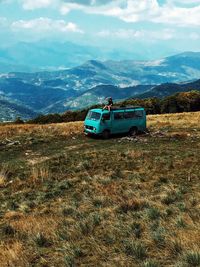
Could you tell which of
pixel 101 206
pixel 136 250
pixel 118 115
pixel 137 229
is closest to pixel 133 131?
pixel 118 115

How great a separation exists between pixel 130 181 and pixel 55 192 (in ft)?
12.0

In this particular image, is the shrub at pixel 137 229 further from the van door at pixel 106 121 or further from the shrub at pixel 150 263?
the van door at pixel 106 121

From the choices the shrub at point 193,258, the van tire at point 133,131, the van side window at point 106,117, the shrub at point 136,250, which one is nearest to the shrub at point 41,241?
the shrub at point 136,250

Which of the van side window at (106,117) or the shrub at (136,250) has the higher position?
the van side window at (106,117)

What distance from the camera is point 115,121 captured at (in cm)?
3266

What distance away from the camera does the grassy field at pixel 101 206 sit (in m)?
8.09

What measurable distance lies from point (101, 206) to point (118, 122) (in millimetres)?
20605

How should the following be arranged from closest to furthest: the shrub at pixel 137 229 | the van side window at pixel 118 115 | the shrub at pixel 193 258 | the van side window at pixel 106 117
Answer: the shrub at pixel 193 258, the shrub at pixel 137 229, the van side window at pixel 106 117, the van side window at pixel 118 115

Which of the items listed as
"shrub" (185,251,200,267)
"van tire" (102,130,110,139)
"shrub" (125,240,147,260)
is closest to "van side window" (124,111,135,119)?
"van tire" (102,130,110,139)

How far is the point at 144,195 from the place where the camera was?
Result: 1389 centimetres

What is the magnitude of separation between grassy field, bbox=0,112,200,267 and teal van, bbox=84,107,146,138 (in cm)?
474

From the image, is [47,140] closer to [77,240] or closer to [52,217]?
[52,217]

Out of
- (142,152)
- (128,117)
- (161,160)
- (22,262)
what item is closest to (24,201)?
(22,262)

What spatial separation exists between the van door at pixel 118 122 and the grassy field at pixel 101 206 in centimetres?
534
